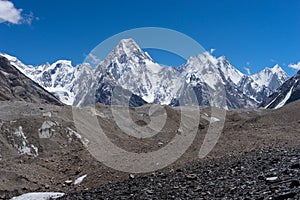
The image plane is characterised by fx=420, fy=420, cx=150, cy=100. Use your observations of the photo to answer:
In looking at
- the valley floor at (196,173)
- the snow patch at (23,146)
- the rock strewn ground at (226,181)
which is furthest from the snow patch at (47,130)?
the rock strewn ground at (226,181)

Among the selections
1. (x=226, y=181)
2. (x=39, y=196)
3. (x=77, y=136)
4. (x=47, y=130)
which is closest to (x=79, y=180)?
(x=39, y=196)

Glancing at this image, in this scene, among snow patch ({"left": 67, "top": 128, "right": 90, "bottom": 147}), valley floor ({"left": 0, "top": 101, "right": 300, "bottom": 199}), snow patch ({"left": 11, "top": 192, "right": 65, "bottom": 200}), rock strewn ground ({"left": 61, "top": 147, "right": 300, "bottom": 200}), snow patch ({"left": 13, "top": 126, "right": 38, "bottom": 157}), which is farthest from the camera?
snow patch ({"left": 67, "top": 128, "right": 90, "bottom": 147})

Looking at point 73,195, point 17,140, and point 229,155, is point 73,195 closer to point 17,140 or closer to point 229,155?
point 229,155

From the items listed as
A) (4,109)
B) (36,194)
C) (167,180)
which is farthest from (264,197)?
(4,109)

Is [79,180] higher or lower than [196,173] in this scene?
higher

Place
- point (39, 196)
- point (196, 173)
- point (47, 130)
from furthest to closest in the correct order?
point (47, 130) → point (39, 196) → point (196, 173)

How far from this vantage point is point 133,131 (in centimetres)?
8894

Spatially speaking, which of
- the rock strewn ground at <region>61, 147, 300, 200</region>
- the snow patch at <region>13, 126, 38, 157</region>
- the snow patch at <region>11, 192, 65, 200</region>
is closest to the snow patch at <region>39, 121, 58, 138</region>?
the snow patch at <region>13, 126, 38, 157</region>

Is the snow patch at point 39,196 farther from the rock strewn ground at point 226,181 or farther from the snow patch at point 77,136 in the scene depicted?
the snow patch at point 77,136

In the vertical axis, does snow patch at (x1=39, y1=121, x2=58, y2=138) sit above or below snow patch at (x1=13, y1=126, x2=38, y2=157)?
above

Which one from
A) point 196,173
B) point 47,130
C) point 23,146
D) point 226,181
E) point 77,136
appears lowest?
point 226,181

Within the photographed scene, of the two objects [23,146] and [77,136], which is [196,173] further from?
[77,136]

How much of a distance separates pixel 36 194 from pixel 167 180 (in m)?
9.48

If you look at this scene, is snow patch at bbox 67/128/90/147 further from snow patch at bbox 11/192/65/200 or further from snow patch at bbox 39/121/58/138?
snow patch at bbox 11/192/65/200
